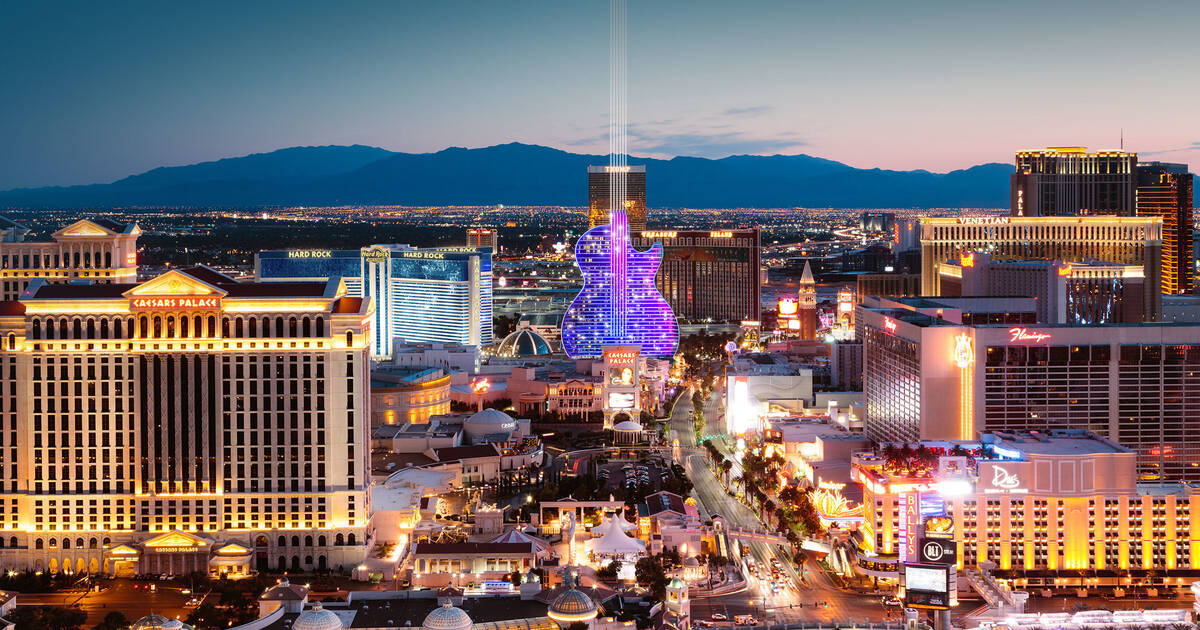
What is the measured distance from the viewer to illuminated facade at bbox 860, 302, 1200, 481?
229ft

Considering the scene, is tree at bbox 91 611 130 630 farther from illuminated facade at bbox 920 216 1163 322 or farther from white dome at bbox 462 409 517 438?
illuminated facade at bbox 920 216 1163 322

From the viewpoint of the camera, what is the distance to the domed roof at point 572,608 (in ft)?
154

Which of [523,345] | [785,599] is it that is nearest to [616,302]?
[523,345]

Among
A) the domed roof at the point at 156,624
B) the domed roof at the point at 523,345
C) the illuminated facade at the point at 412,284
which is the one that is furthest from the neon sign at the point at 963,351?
the domed roof at the point at 523,345

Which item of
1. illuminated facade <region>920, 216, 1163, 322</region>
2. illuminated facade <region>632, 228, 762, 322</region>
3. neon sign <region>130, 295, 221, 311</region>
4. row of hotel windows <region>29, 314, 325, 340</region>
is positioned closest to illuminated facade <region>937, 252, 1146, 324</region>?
illuminated facade <region>920, 216, 1163, 322</region>

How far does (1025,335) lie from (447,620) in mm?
35659

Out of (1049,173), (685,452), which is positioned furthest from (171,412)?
(1049,173)

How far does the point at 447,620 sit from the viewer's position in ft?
147

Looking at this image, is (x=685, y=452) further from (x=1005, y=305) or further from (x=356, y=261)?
(x=356, y=261)

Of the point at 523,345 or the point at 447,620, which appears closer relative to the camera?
the point at 447,620

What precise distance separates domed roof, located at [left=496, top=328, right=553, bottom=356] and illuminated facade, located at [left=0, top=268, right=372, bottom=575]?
54.6m

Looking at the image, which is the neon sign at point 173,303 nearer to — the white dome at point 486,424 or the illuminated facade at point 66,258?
the illuminated facade at point 66,258

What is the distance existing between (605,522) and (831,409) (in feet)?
103

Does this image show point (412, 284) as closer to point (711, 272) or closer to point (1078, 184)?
point (711, 272)
